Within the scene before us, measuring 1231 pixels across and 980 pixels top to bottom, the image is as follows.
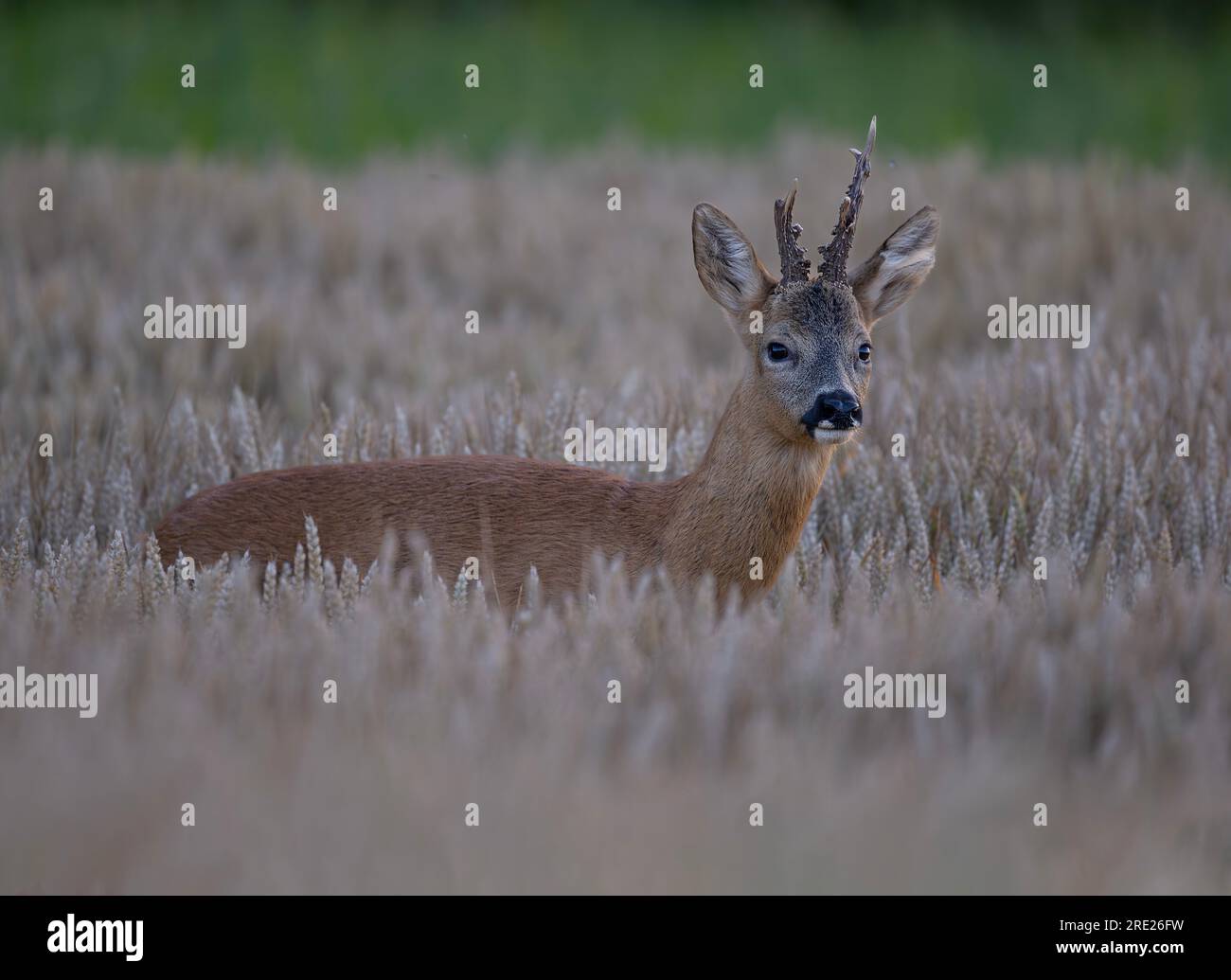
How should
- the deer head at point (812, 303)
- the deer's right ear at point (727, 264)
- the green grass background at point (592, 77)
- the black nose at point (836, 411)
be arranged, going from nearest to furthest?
1. the black nose at point (836, 411)
2. the deer head at point (812, 303)
3. the deer's right ear at point (727, 264)
4. the green grass background at point (592, 77)

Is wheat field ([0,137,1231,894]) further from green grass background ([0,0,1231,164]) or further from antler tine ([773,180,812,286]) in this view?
green grass background ([0,0,1231,164])

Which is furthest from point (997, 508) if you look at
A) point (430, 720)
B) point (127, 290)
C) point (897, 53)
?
point (897, 53)

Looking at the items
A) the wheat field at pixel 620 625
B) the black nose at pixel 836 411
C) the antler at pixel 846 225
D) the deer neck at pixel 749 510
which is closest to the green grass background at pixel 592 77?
the wheat field at pixel 620 625

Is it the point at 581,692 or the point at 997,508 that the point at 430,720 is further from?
the point at 997,508

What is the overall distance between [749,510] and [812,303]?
2.16 ft

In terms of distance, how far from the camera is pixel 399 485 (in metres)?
4.80

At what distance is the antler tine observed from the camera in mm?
4738

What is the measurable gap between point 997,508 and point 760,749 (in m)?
2.69

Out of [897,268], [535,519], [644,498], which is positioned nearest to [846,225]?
[897,268]

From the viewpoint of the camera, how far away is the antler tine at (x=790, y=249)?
187 inches

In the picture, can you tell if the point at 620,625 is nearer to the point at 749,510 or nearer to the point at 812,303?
the point at 749,510

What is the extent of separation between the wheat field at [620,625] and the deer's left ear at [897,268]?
0.63 metres

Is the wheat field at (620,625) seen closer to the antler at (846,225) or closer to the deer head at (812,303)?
the deer head at (812,303)

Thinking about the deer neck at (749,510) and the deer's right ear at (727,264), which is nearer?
the deer neck at (749,510)
